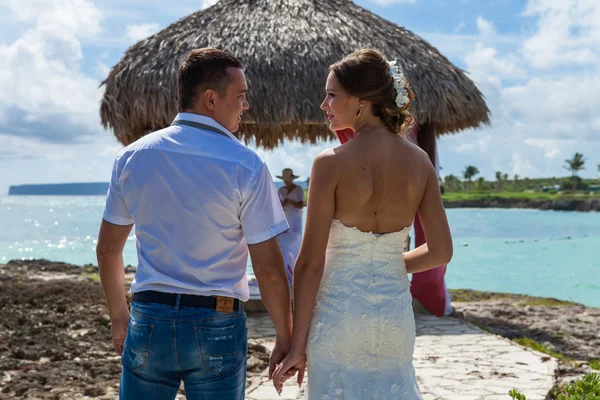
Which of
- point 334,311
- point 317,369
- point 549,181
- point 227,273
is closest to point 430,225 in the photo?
point 334,311

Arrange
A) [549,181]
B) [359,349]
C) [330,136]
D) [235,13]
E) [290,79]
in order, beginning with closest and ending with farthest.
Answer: [359,349] < [290,79] < [235,13] < [330,136] < [549,181]

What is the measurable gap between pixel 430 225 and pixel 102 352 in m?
4.41

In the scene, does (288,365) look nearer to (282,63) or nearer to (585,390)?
(585,390)

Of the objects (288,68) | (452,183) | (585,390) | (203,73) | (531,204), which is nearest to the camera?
(203,73)

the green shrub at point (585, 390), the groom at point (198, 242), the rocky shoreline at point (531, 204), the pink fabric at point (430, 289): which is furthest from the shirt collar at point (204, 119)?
the rocky shoreline at point (531, 204)

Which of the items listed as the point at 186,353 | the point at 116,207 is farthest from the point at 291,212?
the point at 186,353

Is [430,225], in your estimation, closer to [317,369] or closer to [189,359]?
[317,369]

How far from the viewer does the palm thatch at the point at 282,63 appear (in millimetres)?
8039

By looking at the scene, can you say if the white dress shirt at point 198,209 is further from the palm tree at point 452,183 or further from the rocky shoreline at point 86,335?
the palm tree at point 452,183

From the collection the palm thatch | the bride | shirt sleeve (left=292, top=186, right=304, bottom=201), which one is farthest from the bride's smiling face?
shirt sleeve (left=292, top=186, right=304, bottom=201)

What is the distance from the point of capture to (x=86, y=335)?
6.96 m

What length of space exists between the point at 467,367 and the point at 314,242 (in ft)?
12.1

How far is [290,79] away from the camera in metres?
8.04

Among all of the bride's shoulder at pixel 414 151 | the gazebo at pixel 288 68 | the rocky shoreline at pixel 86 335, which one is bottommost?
the rocky shoreline at pixel 86 335
